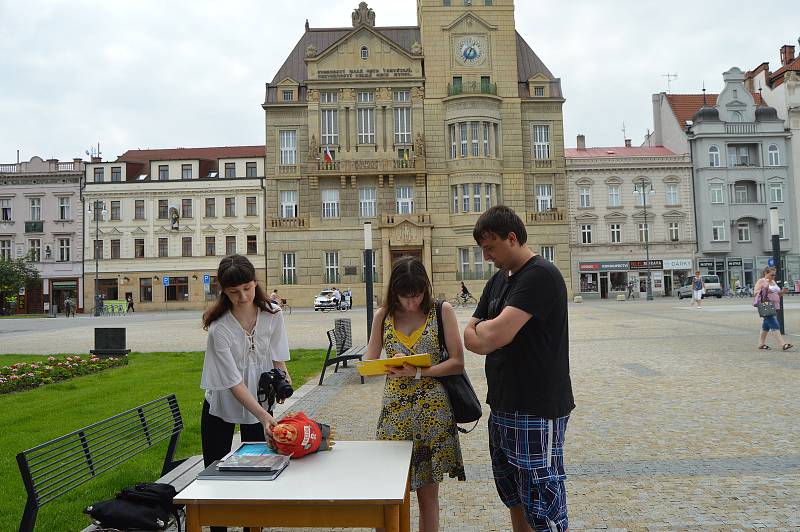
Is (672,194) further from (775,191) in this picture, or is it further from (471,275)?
(471,275)

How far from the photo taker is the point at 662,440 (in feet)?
21.4

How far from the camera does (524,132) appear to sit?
4647 centimetres

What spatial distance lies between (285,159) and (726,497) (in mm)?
43912

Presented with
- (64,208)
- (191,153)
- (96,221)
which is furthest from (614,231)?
(64,208)

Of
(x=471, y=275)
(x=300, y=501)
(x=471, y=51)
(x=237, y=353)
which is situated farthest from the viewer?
(x=471, y=51)

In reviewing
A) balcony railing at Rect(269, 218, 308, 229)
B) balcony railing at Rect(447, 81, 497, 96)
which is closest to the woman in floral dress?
balcony railing at Rect(269, 218, 308, 229)

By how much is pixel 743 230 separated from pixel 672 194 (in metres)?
6.66

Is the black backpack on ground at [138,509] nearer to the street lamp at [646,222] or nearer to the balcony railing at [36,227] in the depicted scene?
the street lamp at [646,222]

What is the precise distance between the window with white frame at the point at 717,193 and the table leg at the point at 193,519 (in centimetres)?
5620

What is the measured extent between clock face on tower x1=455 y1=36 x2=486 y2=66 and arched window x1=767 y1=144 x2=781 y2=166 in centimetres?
2610

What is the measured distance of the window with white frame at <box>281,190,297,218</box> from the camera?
151 feet

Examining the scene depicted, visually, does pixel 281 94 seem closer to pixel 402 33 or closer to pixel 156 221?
pixel 402 33

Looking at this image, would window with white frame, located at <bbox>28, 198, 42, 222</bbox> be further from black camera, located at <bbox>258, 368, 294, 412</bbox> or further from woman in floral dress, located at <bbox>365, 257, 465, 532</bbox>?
woman in floral dress, located at <bbox>365, 257, 465, 532</bbox>

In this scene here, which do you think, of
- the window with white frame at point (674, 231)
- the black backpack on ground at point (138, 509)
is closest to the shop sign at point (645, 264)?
the window with white frame at point (674, 231)
